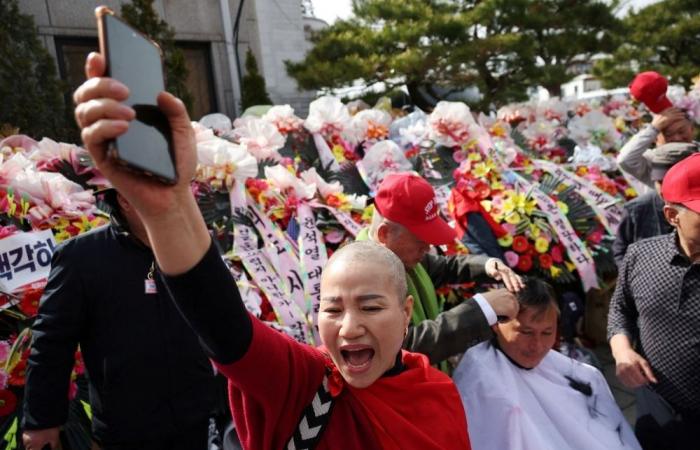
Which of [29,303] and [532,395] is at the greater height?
[29,303]

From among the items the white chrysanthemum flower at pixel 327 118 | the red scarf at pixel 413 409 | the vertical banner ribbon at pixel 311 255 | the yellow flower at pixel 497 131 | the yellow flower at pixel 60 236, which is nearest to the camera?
Result: the red scarf at pixel 413 409

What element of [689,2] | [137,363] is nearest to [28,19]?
[137,363]

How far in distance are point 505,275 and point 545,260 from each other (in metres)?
1.26

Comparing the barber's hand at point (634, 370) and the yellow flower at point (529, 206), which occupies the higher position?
the yellow flower at point (529, 206)

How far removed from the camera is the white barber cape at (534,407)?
1.88 m

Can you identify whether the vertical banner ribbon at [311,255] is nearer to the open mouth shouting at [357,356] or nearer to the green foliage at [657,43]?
the open mouth shouting at [357,356]

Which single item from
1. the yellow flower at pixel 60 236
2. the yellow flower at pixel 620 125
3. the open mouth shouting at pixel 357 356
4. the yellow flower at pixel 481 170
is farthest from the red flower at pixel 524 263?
the yellow flower at pixel 620 125

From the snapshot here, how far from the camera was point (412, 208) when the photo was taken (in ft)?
6.13

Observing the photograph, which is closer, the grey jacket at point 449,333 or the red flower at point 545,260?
the grey jacket at point 449,333

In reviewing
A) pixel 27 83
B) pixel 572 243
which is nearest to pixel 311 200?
pixel 572 243

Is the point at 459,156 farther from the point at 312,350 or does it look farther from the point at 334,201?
the point at 312,350

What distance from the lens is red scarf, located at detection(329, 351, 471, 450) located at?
1089 mm

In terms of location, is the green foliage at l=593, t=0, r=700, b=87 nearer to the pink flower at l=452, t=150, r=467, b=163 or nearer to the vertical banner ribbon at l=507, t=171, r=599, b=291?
the pink flower at l=452, t=150, r=467, b=163

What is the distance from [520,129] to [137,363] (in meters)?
4.64
